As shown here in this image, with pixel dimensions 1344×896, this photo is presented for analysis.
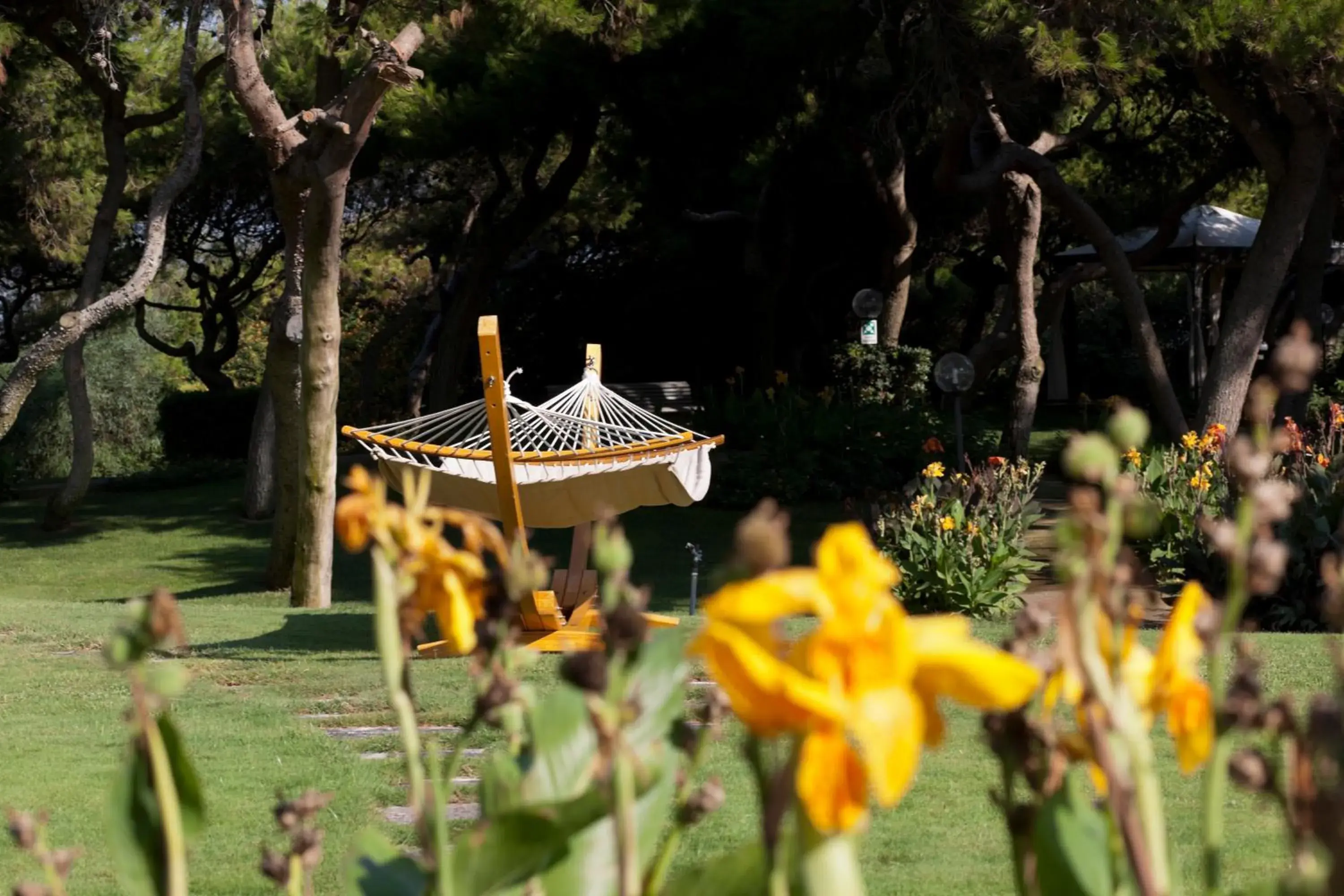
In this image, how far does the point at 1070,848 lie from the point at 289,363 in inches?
389

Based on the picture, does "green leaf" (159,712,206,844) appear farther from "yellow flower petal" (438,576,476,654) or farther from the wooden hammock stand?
the wooden hammock stand

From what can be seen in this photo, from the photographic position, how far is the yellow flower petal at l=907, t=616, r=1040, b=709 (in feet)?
1.66

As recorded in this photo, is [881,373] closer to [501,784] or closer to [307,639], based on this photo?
[307,639]

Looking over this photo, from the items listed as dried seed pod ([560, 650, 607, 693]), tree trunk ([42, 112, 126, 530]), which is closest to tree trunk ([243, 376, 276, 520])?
tree trunk ([42, 112, 126, 530])

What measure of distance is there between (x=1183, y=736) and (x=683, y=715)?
270 mm

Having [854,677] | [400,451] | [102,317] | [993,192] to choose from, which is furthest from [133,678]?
[993,192]

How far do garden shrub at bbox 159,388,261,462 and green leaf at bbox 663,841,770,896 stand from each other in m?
22.4

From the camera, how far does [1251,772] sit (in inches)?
22.7

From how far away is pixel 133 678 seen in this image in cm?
62

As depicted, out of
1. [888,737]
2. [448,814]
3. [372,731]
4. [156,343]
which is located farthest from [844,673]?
[156,343]

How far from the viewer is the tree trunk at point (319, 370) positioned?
9164 mm

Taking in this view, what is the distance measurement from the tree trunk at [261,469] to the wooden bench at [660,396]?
11.7ft

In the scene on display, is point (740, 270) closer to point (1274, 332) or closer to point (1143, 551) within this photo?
point (1274, 332)

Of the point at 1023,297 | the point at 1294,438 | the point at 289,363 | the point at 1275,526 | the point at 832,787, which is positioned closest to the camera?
the point at 832,787
